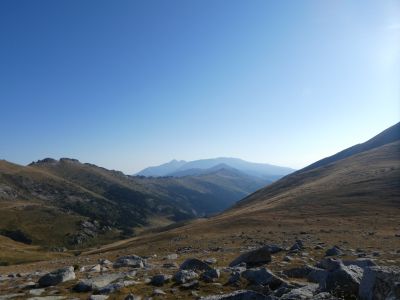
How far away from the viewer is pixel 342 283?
635 inches

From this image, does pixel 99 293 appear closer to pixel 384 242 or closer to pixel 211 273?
pixel 211 273

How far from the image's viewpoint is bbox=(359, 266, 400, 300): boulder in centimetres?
1187

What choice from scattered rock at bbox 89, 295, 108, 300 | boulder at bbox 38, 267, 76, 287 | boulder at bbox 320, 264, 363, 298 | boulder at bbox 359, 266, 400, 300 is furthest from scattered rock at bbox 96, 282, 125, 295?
boulder at bbox 359, 266, 400, 300

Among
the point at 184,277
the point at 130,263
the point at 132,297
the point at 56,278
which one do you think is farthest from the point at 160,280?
the point at 130,263

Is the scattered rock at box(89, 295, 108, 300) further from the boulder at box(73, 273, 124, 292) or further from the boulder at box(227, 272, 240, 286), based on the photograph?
the boulder at box(227, 272, 240, 286)

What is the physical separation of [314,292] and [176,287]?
8.35m

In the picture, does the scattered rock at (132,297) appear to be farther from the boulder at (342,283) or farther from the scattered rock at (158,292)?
the boulder at (342,283)

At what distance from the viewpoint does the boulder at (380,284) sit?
11.9 m

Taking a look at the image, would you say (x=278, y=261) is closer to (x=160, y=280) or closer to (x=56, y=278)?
(x=160, y=280)

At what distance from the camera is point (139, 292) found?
21.0 meters

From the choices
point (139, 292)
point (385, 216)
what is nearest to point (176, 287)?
point (139, 292)

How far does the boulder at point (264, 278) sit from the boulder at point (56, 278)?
37.4 feet

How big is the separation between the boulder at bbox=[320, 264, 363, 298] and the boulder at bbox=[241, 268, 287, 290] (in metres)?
3.07

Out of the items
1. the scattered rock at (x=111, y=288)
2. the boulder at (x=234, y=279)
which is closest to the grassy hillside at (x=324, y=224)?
the boulder at (x=234, y=279)
